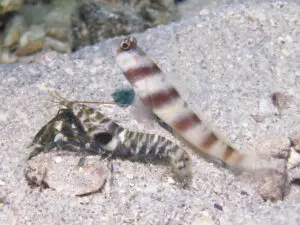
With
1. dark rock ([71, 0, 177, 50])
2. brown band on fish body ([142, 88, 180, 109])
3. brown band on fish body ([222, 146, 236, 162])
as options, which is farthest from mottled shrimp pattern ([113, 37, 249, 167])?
dark rock ([71, 0, 177, 50])

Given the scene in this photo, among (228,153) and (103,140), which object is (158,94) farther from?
(228,153)

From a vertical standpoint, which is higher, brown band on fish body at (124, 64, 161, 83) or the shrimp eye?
the shrimp eye

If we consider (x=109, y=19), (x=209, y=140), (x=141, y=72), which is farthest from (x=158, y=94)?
(x=109, y=19)

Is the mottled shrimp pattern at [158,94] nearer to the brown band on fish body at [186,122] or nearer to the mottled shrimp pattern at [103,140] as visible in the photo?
the brown band on fish body at [186,122]

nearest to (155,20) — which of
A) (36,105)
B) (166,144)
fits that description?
(36,105)

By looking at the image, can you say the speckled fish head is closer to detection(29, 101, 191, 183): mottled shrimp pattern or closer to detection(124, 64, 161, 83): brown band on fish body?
detection(124, 64, 161, 83): brown band on fish body

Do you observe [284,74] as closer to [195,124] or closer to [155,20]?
[195,124]
